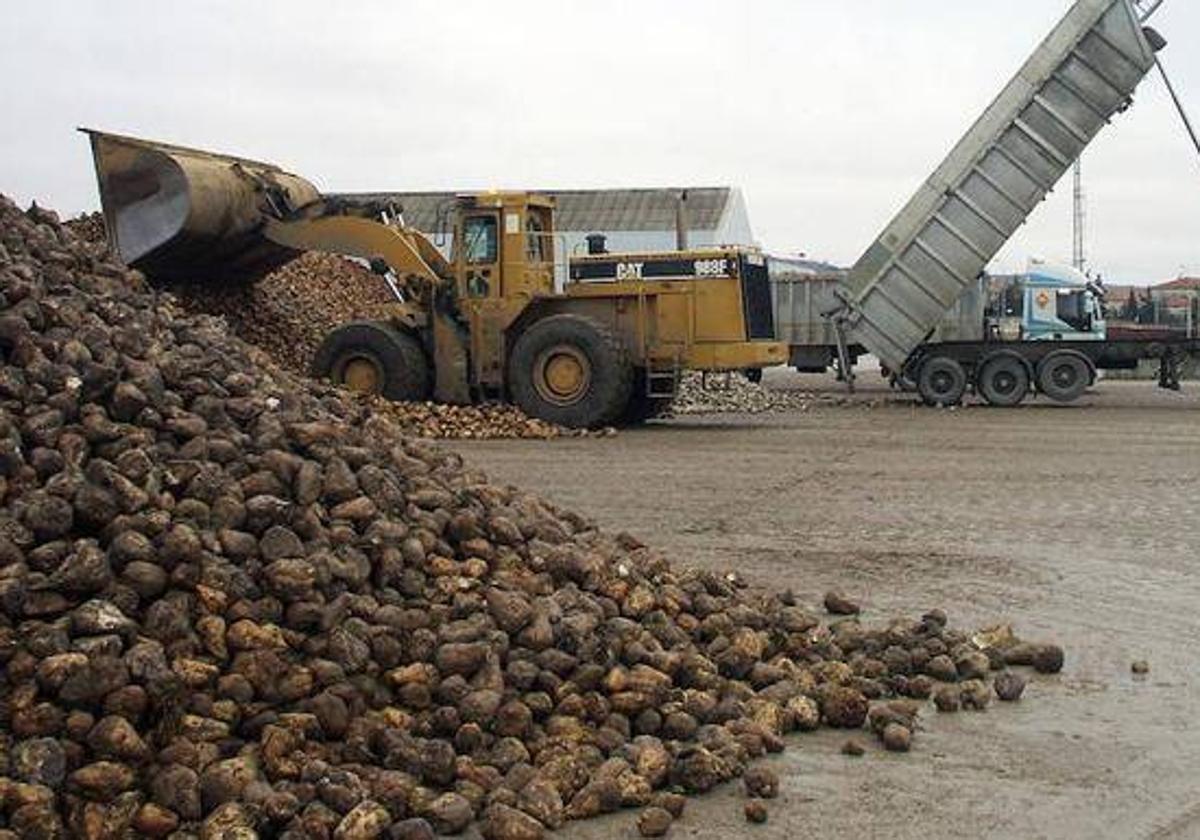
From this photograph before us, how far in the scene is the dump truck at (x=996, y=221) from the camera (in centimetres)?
1992

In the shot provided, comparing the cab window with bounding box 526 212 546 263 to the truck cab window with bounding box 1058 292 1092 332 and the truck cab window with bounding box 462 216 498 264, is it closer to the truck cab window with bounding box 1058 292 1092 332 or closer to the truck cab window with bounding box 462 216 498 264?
the truck cab window with bounding box 462 216 498 264

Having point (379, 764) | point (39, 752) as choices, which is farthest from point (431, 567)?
point (39, 752)

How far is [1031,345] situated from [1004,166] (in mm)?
4113

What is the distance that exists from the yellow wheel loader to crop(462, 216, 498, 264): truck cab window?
1 cm

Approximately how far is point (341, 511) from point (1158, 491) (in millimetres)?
9097

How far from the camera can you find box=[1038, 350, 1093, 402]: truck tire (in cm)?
2327

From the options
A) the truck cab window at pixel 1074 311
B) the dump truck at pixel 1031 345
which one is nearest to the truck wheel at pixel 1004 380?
the dump truck at pixel 1031 345

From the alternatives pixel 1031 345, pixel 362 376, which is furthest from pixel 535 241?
pixel 1031 345

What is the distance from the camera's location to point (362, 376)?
58.6 ft

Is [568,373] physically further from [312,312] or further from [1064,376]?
[1064,376]

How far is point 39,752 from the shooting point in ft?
13.6

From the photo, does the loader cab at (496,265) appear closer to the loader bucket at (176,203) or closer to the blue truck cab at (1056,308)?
the loader bucket at (176,203)

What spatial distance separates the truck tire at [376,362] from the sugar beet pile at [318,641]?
10695 millimetres

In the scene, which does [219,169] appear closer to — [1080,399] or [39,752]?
[39,752]
